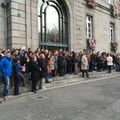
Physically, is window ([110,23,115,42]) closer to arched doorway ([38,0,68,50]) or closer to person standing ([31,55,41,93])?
arched doorway ([38,0,68,50])

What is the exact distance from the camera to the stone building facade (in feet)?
57.3

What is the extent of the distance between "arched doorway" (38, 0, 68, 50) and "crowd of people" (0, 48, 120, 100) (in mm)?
3248

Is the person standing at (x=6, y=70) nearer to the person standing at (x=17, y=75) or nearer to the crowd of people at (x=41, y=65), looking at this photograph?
the crowd of people at (x=41, y=65)

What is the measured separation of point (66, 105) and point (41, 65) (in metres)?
3.25

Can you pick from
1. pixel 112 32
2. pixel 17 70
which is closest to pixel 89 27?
pixel 112 32

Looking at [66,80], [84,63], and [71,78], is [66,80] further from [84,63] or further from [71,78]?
[84,63]

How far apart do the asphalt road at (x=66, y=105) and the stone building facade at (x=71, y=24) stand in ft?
18.6

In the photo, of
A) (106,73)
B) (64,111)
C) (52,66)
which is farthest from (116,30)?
(64,111)

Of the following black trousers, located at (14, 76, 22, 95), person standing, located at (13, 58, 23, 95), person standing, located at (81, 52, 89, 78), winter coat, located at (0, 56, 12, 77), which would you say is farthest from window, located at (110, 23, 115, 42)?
winter coat, located at (0, 56, 12, 77)

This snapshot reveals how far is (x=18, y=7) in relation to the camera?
17906mm

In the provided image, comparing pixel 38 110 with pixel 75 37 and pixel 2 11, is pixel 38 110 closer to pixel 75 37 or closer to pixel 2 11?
pixel 2 11

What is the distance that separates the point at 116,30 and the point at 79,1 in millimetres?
8405

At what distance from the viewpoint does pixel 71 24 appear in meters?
22.5

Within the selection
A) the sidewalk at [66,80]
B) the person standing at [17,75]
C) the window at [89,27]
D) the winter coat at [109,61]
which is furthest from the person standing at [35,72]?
the window at [89,27]
